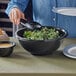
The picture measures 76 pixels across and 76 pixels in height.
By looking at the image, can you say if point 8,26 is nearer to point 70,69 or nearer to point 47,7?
point 47,7

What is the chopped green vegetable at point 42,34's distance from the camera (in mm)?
1411

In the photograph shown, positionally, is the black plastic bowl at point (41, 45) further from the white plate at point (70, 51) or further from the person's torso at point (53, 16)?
the person's torso at point (53, 16)

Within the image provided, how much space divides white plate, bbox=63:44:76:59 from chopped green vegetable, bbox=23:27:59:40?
0.34 ft

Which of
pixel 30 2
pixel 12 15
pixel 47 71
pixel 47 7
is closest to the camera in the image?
pixel 47 71

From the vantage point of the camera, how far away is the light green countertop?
1.26 meters

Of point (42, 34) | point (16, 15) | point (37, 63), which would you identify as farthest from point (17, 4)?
point (37, 63)

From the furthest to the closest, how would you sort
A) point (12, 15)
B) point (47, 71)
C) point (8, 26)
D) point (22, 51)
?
point (8, 26), point (12, 15), point (22, 51), point (47, 71)

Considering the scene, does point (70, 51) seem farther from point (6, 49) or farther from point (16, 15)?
point (16, 15)

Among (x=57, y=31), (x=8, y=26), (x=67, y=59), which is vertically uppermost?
(x=57, y=31)

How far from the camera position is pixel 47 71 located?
4.10ft

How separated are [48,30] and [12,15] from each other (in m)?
0.37

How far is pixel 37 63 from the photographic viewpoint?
4.41 feet

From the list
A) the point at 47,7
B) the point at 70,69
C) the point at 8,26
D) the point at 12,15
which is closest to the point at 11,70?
the point at 70,69

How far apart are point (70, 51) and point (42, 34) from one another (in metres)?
0.19
